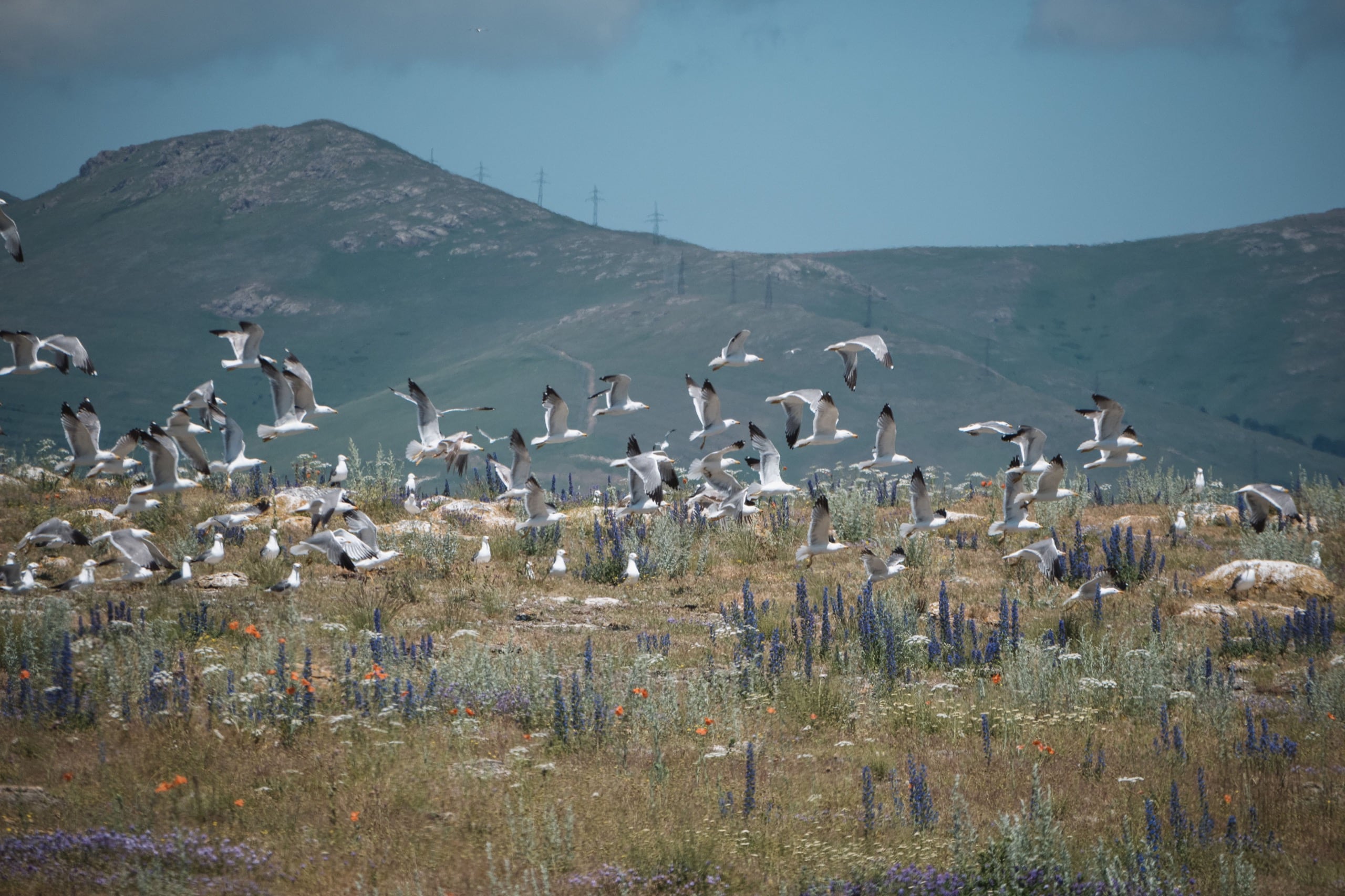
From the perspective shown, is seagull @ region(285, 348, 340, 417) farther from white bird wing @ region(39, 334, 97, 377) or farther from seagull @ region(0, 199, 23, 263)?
seagull @ region(0, 199, 23, 263)

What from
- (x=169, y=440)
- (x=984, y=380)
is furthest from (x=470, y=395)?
(x=169, y=440)

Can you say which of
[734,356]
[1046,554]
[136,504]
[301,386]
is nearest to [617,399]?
[734,356]

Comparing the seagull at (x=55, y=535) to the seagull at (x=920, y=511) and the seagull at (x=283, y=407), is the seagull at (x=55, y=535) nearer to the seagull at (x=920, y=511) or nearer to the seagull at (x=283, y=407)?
the seagull at (x=283, y=407)

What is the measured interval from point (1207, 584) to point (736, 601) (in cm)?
552

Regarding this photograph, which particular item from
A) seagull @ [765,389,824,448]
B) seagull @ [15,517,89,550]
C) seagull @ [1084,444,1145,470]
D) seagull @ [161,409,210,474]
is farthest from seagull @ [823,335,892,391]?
seagull @ [15,517,89,550]

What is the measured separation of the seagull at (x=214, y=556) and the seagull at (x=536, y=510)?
11.5 feet

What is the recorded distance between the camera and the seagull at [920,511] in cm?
1390

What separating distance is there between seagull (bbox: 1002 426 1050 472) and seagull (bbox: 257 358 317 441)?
932cm

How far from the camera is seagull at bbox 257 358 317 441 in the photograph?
598 inches

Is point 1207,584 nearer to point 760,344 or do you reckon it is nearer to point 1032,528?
point 1032,528

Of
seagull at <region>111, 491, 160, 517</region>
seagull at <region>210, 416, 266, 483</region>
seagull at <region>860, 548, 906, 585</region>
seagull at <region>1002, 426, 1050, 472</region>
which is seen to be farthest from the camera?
seagull at <region>210, 416, 266, 483</region>

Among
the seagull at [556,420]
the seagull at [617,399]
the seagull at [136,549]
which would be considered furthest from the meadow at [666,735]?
the seagull at [617,399]

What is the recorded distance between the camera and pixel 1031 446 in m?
14.1

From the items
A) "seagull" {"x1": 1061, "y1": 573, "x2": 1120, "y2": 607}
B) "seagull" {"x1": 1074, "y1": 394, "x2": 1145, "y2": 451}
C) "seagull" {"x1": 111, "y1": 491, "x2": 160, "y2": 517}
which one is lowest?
"seagull" {"x1": 1061, "y1": 573, "x2": 1120, "y2": 607}
